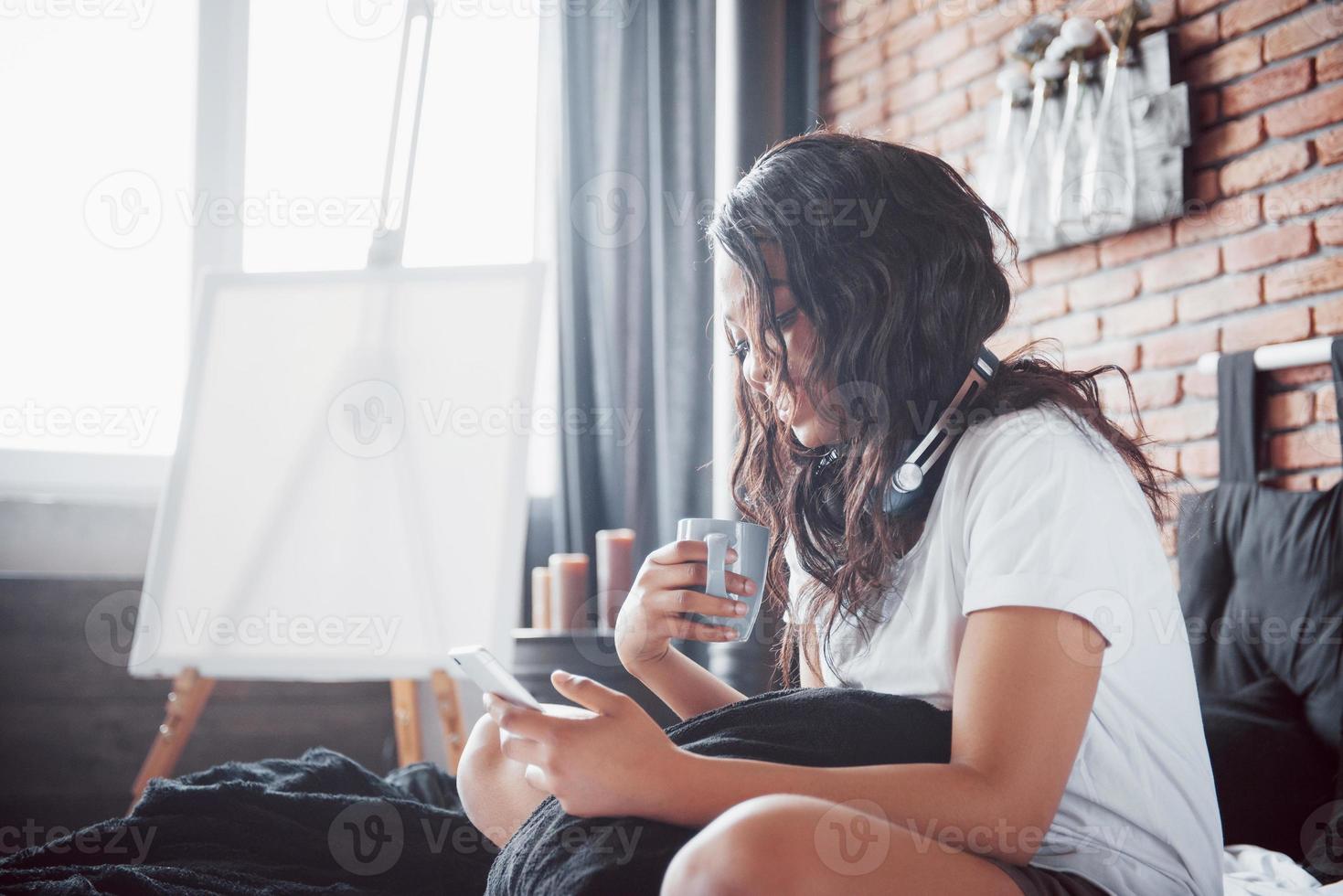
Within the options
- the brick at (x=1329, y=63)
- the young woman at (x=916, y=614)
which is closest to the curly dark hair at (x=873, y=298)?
the young woman at (x=916, y=614)

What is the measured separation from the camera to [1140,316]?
81.0 inches

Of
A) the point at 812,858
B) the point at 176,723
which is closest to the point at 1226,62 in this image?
the point at 812,858

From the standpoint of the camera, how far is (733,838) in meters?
0.66

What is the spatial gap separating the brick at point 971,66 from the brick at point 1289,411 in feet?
3.18

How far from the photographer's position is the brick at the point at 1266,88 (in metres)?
1.80

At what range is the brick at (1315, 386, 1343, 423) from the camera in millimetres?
1728

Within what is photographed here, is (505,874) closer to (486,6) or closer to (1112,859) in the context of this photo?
(1112,859)

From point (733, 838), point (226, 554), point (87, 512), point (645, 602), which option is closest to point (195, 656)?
point (226, 554)

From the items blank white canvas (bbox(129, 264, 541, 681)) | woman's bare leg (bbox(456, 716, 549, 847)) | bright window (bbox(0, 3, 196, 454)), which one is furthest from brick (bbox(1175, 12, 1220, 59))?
bright window (bbox(0, 3, 196, 454))

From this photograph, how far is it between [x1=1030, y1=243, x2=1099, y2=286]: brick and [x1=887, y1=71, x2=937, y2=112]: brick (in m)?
0.54

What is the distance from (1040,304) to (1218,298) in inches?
16.3

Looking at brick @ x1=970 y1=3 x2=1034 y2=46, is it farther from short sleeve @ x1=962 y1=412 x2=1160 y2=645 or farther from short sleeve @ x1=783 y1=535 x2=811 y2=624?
short sleeve @ x1=962 y1=412 x2=1160 y2=645

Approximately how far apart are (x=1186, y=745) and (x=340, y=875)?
797mm

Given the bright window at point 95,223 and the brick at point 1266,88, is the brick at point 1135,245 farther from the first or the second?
the bright window at point 95,223
